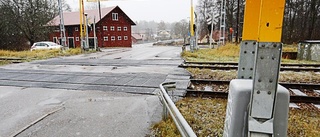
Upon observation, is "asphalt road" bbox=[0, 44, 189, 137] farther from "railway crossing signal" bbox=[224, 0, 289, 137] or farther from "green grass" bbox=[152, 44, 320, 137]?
"railway crossing signal" bbox=[224, 0, 289, 137]

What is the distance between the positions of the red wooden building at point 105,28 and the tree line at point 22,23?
7.66 ft

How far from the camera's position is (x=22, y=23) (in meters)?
34.1

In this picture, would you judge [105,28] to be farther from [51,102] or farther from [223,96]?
[223,96]

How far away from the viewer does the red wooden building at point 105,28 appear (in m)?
A: 37.6

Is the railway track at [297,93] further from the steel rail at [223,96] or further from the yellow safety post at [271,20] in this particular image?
the yellow safety post at [271,20]

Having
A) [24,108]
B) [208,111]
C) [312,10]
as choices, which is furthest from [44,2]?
[312,10]

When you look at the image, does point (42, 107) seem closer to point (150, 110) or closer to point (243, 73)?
point (150, 110)

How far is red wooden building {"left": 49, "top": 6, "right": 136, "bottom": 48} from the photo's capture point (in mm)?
37625

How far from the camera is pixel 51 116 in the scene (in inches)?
181

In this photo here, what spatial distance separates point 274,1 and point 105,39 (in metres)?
38.7

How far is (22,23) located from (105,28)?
43.7 feet

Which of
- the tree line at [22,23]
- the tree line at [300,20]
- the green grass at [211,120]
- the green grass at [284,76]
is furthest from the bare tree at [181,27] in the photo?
the green grass at [211,120]

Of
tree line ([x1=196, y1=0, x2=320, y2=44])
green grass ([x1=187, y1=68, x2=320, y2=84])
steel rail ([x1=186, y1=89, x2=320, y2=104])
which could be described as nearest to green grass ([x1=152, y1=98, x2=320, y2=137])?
steel rail ([x1=186, y1=89, x2=320, y2=104])

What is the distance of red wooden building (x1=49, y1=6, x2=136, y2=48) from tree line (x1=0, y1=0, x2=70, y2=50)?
2.33m
